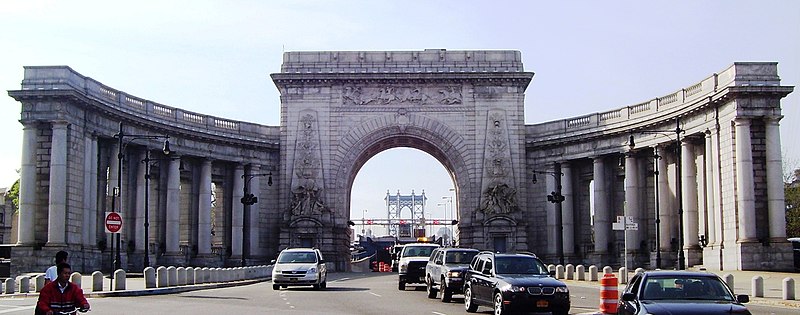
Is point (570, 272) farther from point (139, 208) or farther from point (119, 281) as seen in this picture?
point (139, 208)

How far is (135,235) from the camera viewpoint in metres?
68.0

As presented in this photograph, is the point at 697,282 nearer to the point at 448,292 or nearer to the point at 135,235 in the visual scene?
the point at 448,292

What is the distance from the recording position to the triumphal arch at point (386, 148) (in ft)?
199

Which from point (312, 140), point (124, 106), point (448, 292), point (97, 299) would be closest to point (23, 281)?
point (97, 299)

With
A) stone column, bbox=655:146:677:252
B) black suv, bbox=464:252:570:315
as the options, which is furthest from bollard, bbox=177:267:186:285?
stone column, bbox=655:146:677:252

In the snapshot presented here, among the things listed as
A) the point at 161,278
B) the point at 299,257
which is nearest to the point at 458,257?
the point at 299,257

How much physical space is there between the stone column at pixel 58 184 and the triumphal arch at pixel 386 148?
809 mm

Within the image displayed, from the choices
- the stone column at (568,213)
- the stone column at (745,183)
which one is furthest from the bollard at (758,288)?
the stone column at (568,213)

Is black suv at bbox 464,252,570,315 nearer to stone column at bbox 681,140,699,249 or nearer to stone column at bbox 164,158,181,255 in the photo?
stone column at bbox 681,140,699,249

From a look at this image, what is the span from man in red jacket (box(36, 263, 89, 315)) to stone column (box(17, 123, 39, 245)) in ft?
144

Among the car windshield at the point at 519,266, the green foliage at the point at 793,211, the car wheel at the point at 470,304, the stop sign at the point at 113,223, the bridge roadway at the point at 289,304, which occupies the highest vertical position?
the green foliage at the point at 793,211

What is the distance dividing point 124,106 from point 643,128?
115ft

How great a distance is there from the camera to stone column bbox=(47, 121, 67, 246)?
184ft

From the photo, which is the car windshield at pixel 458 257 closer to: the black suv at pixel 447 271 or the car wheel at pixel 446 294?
the black suv at pixel 447 271
